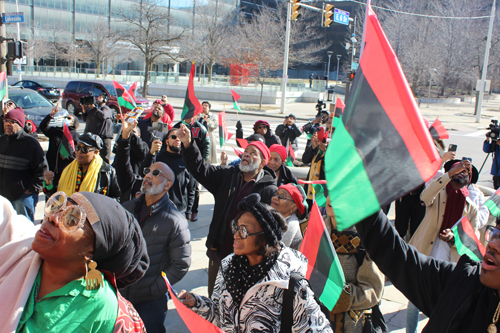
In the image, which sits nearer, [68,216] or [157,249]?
[68,216]

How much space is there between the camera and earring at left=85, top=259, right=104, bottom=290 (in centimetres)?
185

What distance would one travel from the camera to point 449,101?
42.3 m

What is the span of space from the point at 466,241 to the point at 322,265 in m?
1.43

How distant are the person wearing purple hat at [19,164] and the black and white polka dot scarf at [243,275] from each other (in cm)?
390

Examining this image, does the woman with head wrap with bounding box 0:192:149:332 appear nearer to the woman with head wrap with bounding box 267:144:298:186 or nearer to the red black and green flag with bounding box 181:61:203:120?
the woman with head wrap with bounding box 267:144:298:186

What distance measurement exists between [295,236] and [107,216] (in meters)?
2.18

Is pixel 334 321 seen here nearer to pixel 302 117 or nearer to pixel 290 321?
pixel 290 321

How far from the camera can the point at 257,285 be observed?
8.10 feet

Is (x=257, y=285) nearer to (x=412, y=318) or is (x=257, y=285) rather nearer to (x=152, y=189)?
(x=152, y=189)

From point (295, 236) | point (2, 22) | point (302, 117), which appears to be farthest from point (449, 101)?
point (295, 236)

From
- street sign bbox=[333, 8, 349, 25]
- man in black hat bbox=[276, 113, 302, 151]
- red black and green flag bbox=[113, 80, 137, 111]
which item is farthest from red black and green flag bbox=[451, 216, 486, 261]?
street sign bbox=[333, 8, 349, 25]

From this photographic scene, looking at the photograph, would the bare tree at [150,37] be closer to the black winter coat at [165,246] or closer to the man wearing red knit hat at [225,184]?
the man wearing red knit hat at [225,184]

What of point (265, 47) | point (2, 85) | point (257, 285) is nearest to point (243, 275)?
point (257, 285)

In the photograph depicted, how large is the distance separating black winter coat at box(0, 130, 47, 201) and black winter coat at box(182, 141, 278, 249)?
2428 mm
